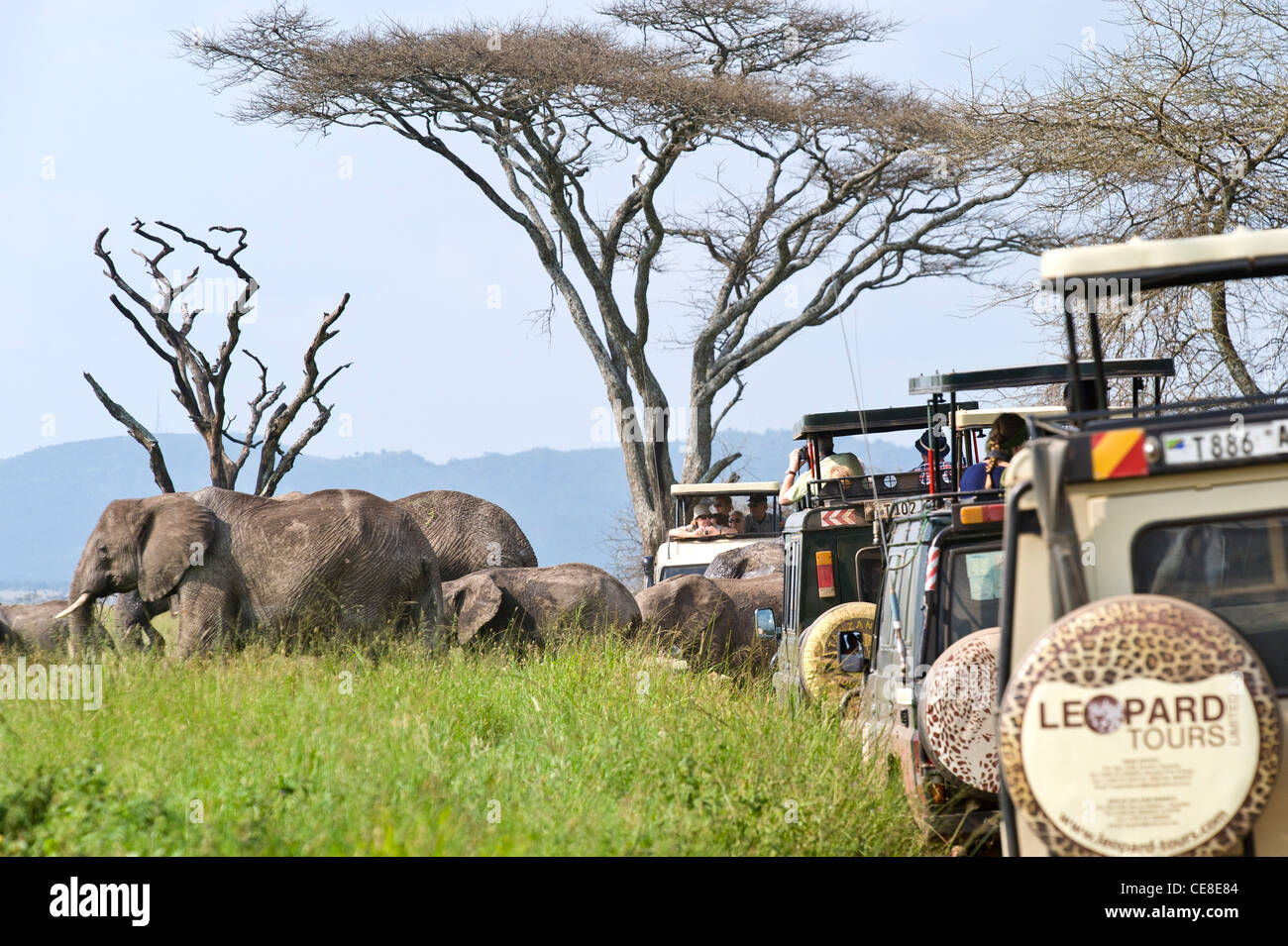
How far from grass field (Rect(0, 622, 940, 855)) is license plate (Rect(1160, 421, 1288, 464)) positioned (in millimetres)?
2235

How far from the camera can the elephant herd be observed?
453 inches

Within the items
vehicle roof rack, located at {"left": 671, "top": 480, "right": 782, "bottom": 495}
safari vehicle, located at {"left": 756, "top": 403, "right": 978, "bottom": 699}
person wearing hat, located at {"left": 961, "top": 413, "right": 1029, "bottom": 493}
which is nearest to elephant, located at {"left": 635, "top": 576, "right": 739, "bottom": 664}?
safari vehicle, located at {"left": 756, "top": 403, "right": 978, "bottom": 699}

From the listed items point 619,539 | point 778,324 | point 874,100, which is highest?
point 874,100

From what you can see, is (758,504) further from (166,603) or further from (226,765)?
(226,765)

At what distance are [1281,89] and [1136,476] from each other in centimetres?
946

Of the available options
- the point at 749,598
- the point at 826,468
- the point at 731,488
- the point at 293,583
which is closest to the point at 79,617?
the point at 293,583

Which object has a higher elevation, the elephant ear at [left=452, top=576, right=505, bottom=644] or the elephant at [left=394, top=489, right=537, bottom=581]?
the elephant at [left=394, top=489, right=537, bottom=581]

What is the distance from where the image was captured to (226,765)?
5.77 metres

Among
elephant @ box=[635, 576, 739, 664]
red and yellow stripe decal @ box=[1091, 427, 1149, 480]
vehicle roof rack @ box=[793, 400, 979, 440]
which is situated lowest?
elephant @ box=[635, 576, 739, 664]

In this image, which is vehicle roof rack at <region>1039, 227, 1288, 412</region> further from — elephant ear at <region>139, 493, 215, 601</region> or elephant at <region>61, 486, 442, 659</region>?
elephant ear at <region>139, 493, 215, 601</region>

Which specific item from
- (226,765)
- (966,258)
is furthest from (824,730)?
(966,258)

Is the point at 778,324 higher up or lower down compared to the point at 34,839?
higher up

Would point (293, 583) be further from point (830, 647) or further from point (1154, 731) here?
point (1154, 731)
